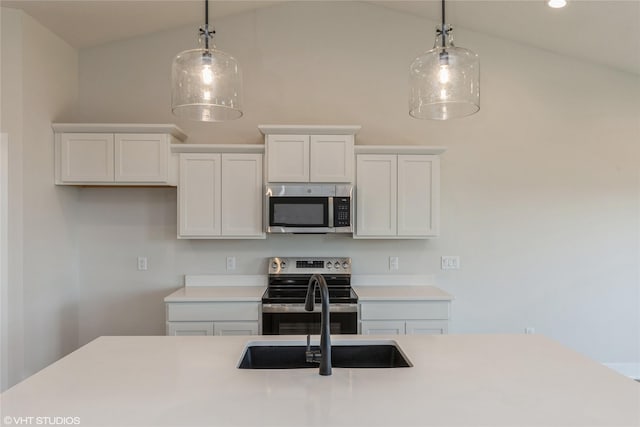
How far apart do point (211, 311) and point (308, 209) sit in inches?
40.9

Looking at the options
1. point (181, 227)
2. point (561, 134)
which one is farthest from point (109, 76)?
point (561, 134)

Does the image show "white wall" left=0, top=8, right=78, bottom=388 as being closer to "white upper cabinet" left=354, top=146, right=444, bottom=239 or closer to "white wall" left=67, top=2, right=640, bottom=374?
"white wall" left=67, top=2, right=640, bottom=374

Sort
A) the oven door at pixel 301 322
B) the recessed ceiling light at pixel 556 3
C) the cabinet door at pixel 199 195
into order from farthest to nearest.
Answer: the cabinet door at pixel 199 195 < the oven door at pixel 301 322 < the recessed ceiling light at pixel 556 3

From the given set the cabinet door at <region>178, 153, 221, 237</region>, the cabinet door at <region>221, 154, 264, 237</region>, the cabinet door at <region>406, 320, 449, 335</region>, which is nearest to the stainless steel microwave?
the cabinet door at <region>221, 154, 264, 237</region>

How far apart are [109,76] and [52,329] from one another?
6.90 ft

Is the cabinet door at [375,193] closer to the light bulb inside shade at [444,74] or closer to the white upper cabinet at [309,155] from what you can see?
the white upper cabinet at [309,155]

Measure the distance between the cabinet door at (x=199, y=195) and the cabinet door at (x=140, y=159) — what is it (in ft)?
0.51

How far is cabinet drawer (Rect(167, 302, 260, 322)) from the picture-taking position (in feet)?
9.50

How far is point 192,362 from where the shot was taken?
60.4 inches

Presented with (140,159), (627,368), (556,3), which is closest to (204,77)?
(140,159)

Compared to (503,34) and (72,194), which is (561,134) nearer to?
(503,34)

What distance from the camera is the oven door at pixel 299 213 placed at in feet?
10.0

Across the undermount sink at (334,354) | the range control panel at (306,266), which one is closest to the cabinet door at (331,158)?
the range control panel at (306,266)

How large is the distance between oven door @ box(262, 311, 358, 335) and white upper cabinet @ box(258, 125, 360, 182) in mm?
1007
